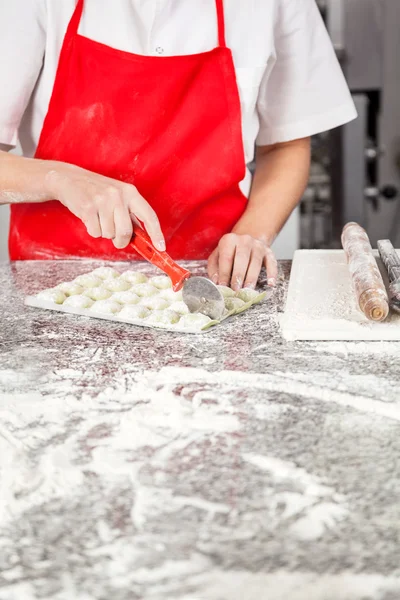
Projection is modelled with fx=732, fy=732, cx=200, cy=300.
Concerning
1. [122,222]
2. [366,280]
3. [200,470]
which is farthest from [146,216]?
[200,470]

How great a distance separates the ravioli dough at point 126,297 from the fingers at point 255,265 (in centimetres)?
21

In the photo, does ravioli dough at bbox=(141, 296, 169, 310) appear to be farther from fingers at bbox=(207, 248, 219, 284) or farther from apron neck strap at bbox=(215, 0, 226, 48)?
apron neck strap at bbox=(215, 0, 226, 48)

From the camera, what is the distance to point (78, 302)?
1.19m

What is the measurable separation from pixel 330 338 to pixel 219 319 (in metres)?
0.17

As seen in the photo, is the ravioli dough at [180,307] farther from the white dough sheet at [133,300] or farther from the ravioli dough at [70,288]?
the ravioli dough at [70,288]

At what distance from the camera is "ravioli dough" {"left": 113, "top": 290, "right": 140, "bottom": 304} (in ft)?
3.99

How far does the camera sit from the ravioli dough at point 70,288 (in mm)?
1265

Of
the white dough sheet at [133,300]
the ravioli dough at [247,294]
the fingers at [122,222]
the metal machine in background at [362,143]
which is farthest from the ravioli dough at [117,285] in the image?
the metal machine in background at [362,143]

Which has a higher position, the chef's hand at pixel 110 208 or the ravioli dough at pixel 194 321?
the chef's hand at pixel 110 208

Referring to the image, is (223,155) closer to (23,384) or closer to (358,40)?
(23,384)

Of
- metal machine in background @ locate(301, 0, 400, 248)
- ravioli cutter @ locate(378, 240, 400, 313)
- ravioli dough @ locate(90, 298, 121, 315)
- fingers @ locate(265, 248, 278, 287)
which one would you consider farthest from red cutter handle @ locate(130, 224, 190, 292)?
metal machine in background @ locate(301, 0, 400, 248)

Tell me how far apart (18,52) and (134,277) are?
53 cm

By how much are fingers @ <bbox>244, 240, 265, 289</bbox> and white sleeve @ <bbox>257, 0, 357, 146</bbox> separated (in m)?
0.48

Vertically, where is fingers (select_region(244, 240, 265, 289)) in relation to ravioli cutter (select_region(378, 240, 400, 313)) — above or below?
below
